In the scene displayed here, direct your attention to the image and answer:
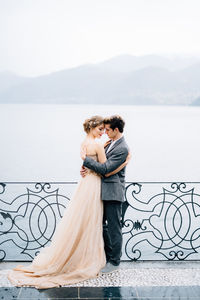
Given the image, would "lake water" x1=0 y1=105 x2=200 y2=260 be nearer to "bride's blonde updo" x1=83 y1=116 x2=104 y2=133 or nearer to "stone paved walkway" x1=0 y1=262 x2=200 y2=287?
"stone paved walkway" x1=0 y1=262 x2=200 y2=287

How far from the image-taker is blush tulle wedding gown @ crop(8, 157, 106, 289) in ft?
13.4

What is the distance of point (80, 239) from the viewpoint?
4.14m

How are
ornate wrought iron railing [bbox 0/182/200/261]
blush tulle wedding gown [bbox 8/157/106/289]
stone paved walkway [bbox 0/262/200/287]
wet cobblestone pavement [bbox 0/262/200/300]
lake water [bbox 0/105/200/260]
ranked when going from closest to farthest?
1. wet cobblestone pavement [bbox 0/262/200/300]
2. stone paved walkway [bbox 0/262/200/287]
3. blush tulle wedding gown [bbox 8/157/106/289]
4. ornate wrought iron railing [bbox 0/182/200/261]
5. lake water [bbox 0/105/200/260]

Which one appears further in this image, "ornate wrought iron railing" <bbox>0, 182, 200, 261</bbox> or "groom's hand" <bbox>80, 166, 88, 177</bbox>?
"ornate wrought iron railing" <bbox>0, 182, 200, 261</bbox>

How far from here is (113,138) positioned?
13.5ft

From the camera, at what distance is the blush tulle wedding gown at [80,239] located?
4074mm

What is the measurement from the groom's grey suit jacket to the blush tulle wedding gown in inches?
3.5

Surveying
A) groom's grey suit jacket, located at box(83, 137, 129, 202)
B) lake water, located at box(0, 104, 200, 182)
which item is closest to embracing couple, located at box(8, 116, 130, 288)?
groom's grey suit jacket, located at box(83, 137, 129, 202)

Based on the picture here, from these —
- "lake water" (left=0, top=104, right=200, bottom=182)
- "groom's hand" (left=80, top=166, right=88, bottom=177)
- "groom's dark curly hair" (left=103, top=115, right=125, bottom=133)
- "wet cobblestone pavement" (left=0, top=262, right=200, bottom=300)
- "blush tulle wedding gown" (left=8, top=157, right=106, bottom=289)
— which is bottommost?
"wet cobblestone pavement" (left=0, top=262, right=200, bottom=300)

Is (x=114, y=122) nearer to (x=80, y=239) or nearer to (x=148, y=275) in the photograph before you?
(x=80, y=239)

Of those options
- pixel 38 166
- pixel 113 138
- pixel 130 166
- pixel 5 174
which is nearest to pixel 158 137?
pixel 130 166

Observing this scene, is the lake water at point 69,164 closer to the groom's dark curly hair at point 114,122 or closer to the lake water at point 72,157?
the lake water at point 72,157

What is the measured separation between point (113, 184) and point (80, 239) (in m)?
0.60

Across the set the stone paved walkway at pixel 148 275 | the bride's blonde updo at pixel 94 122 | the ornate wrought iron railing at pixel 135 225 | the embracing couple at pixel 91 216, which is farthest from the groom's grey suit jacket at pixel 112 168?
the stone paved walkway at pixel 148 275
